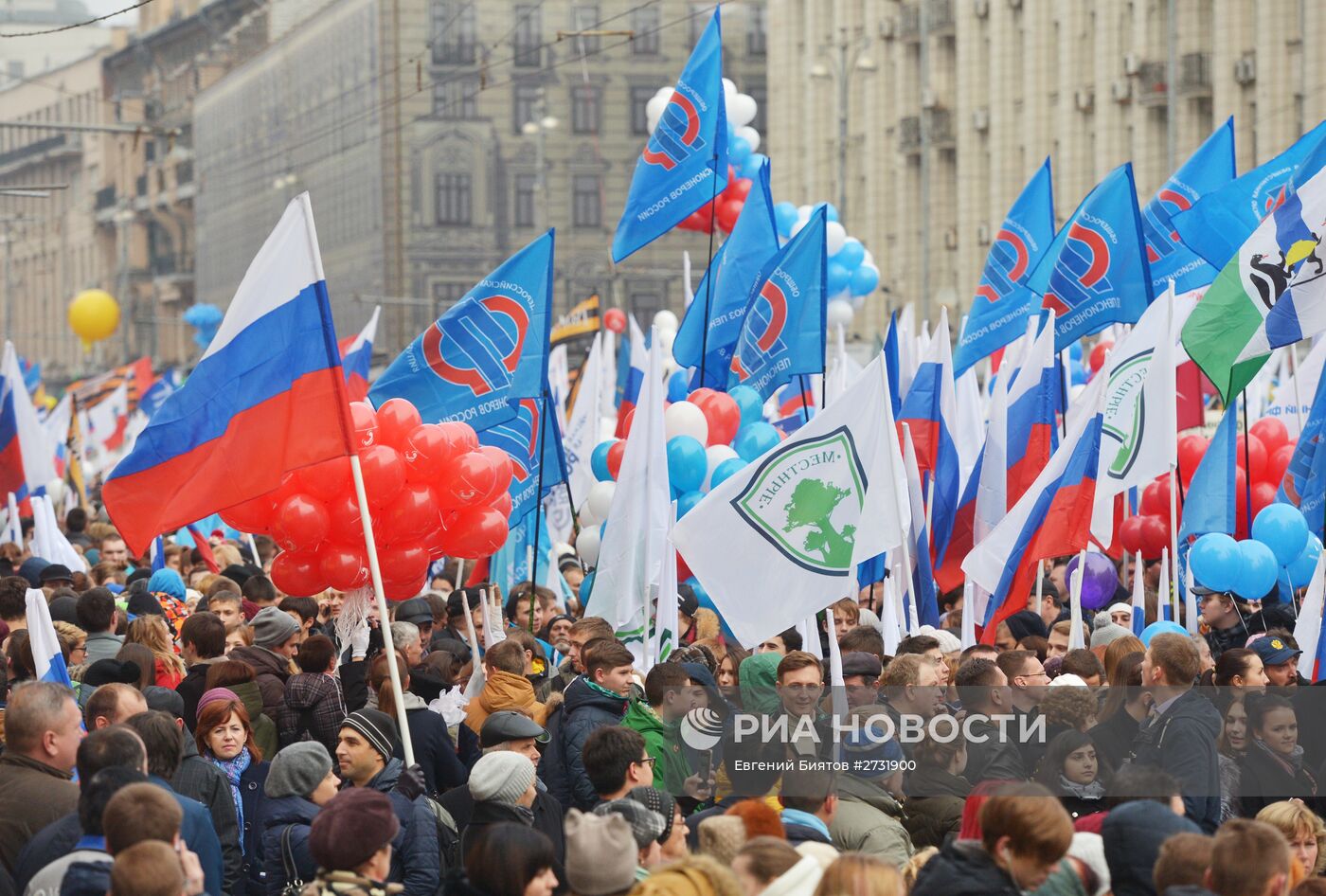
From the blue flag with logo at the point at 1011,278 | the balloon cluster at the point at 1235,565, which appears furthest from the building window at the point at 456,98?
the balloon cluster at the point at 1235,565

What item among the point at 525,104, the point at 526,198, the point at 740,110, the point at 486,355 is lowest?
the point at 486,355

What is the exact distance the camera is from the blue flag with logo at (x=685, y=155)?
17.4m

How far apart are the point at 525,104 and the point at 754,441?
190 ft

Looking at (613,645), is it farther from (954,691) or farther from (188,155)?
(188,155)

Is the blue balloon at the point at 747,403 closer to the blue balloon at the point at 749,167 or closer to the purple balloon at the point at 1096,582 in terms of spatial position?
the purple balloon at the point at 1096,582

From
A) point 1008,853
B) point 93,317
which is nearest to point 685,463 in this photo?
point 1008,853

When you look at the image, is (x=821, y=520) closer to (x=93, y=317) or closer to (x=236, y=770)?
(x=236, y=770)

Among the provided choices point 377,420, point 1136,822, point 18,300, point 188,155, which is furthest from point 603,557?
point 18,300

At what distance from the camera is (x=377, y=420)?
1119cm

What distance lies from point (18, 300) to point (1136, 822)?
124m

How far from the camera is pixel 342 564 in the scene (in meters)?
10.7

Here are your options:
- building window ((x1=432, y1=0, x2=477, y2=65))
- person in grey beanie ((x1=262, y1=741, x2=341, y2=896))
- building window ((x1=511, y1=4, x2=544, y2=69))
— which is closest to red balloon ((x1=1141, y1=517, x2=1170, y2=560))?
person in grey beanie ((x1=262, y1=741, x2=341, y2=896))

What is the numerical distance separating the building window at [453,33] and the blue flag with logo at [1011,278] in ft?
170

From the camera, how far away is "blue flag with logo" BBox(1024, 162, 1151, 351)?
1584cm
